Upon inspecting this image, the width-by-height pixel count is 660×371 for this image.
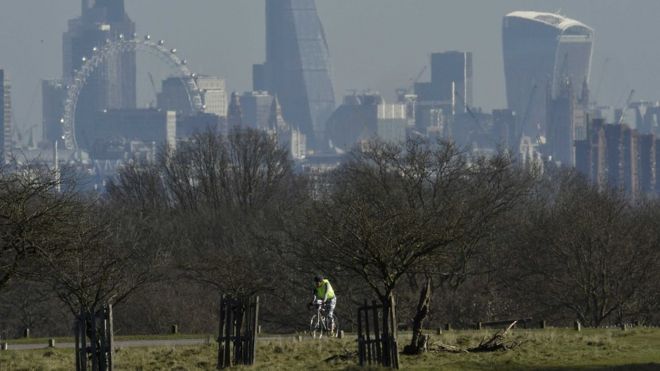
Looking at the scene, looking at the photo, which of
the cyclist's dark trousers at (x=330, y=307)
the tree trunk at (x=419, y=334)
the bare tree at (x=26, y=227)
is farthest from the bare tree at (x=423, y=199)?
the bare tree at (x=26, y=227)

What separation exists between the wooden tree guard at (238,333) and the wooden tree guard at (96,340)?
3524 millimetres

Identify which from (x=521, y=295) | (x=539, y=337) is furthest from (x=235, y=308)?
(x=521, y=295)

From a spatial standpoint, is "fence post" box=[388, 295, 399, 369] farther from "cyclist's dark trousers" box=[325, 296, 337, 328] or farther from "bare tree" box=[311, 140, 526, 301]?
"cyclist's dark trousers" box=[325, 296, 337, 328]

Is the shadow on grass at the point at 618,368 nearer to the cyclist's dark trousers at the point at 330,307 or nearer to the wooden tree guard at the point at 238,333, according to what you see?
the wooden tree guard at the point at 238,333

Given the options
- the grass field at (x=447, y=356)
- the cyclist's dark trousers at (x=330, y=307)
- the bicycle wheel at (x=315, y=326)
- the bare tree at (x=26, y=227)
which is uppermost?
the bare tree at (x=26, y=227)

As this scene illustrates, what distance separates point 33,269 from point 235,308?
4506 mm

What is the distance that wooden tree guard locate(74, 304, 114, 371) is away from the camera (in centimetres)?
4375

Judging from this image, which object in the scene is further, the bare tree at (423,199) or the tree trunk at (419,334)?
the bare tree at (423,199)

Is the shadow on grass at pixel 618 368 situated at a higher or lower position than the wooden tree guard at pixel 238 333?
lower

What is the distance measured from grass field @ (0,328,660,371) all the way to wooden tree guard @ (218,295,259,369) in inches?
16.1

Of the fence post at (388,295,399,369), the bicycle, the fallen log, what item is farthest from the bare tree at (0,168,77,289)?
the bicycle

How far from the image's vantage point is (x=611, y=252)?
271 feet

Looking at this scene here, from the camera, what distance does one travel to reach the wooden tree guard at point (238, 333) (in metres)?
47.3

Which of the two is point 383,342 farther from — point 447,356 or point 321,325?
point 321,325
